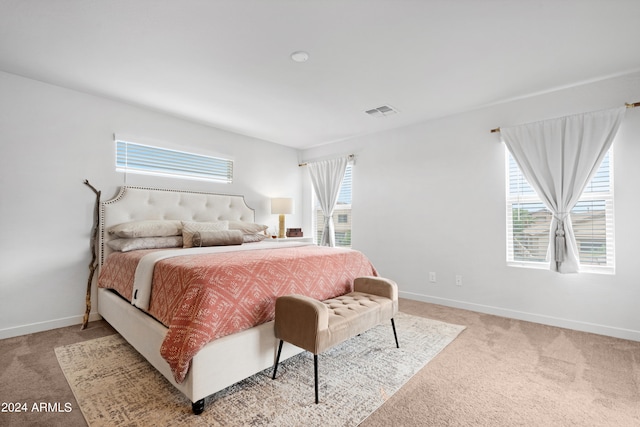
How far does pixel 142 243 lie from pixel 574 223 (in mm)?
4309

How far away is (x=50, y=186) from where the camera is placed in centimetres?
285

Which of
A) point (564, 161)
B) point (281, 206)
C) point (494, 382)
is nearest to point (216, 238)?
point (281, 206)

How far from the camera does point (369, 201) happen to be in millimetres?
4449

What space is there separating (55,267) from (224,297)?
2354 millimetres

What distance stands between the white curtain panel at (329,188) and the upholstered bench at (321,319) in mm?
2533

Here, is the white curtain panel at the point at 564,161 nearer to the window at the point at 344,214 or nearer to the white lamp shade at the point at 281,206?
the window at the point at 344,214

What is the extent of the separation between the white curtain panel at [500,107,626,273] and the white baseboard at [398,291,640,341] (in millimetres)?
529

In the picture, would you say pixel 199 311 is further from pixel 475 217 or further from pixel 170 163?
pixel 475 217

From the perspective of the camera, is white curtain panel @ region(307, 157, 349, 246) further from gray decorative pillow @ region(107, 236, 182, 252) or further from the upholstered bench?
the upholstered bench

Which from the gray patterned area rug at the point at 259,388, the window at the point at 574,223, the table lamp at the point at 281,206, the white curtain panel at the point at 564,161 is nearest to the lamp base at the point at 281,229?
the table lamp at the point at 281,206

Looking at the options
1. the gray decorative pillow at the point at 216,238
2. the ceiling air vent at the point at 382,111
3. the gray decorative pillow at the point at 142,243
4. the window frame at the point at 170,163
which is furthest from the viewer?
the ceiling air vent at the point at 382,111

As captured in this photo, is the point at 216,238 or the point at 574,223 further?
the point at 216,238

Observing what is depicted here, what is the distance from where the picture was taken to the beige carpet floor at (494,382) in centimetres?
157

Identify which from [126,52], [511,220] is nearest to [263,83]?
[126,52]
